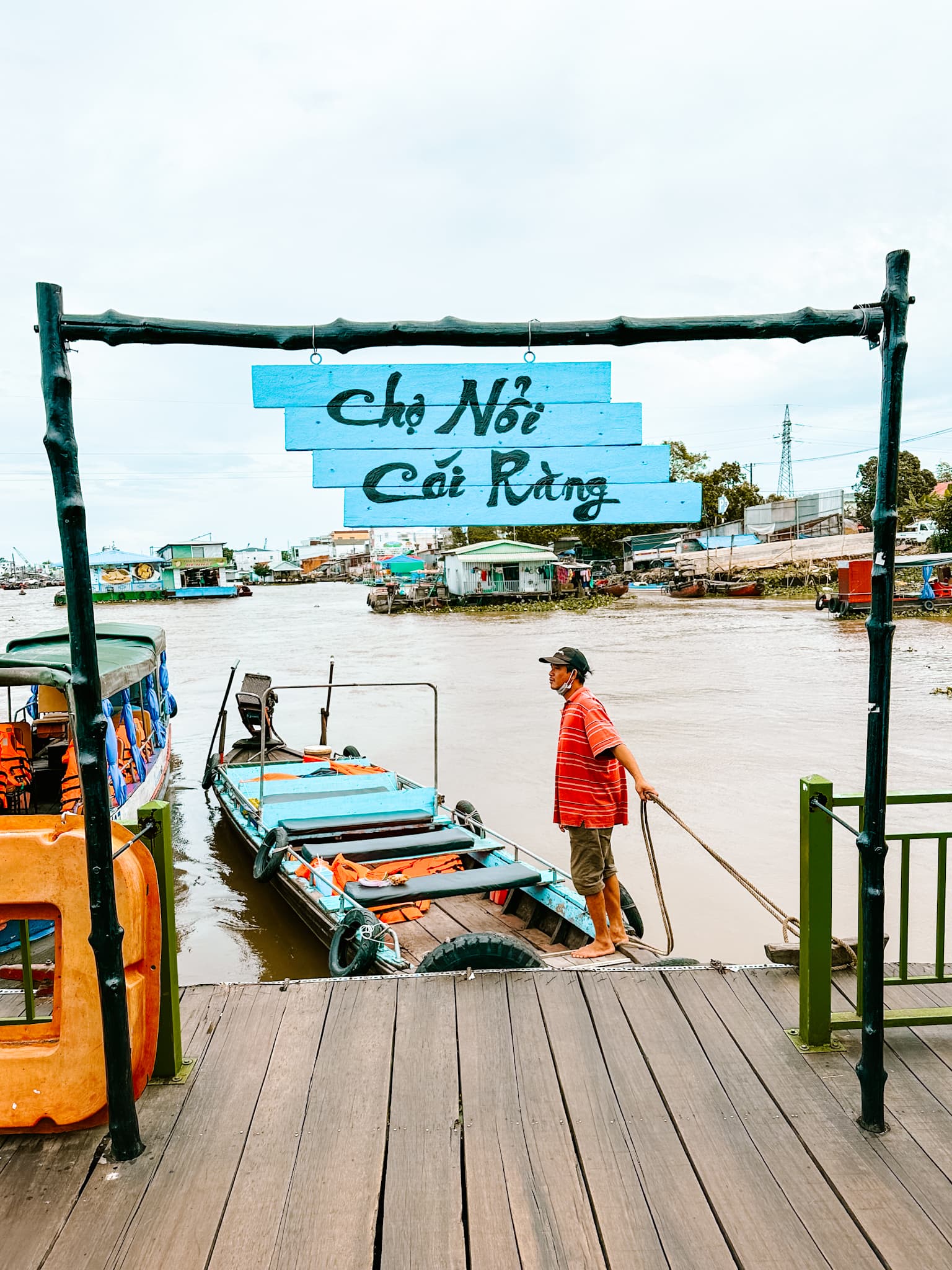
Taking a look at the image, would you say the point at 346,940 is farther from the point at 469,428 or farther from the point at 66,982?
the point at 469,428

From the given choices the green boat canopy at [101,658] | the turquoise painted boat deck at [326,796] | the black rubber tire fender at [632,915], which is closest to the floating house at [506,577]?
the green boat canopy at [101,658]

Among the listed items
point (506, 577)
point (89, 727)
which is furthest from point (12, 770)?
point (506, 577)

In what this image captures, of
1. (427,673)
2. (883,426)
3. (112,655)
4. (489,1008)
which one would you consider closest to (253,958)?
(112,655)

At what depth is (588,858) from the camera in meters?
5.57

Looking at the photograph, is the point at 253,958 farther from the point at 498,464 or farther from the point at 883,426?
the point at 883,426

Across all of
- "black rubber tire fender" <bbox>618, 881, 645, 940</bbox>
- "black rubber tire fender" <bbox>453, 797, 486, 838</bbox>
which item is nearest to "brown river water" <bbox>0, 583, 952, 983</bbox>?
"black rubber tire fender" <bbox>453, 797, 486, 838</bbox>

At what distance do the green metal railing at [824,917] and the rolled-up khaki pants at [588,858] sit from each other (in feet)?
7.04

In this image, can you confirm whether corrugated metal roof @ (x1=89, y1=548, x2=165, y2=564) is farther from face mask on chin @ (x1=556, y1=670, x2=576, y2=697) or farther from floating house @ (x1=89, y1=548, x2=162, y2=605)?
face mask on chin @ (x1=556, y1=670, x2=576, y2=697)

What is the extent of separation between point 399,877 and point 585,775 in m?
1.97

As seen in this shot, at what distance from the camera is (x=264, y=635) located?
44344mm

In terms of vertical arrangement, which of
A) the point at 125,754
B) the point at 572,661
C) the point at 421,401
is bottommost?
the point at 125,754

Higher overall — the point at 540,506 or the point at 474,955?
the point at 540,506

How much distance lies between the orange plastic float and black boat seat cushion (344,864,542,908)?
124 inches

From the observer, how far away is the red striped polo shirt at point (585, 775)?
17.9 ft
